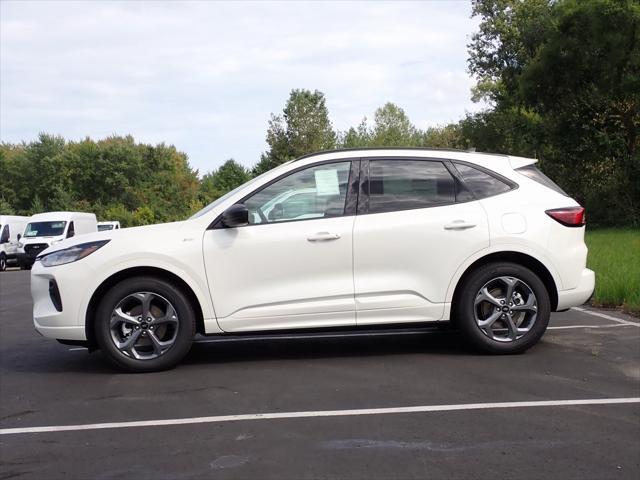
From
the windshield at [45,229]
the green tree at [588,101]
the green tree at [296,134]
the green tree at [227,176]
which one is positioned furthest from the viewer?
the green tree at [227,176]

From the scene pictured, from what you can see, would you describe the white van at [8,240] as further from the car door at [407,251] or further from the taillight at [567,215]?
the taillight at [567,215]

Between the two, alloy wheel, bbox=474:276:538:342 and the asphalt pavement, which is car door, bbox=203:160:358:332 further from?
alloy wheel, bbox=474:276:538:342

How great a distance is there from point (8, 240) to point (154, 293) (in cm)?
2831

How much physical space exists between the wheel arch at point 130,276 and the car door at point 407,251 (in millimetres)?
1334

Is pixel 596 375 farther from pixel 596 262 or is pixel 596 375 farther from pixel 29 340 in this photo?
pixel 596 262

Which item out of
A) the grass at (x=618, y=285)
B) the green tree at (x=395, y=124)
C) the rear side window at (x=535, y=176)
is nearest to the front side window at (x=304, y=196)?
the rear side window at (x=535, y=176)

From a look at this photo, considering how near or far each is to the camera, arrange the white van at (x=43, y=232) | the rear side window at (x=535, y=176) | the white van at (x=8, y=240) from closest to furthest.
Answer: the rear side window at (x=535, y=176), the white van at (x=43, y=232), the white van at (x=8, y=240)

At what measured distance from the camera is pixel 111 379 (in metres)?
6.20

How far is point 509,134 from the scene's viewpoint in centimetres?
4353

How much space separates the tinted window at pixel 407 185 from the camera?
659 cm

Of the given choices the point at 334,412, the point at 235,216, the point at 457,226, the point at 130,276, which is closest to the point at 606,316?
the point at 457,226

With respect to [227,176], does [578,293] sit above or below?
below

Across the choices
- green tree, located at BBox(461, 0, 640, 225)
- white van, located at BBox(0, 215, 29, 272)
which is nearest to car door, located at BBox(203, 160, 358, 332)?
green tree, located at BBox(461, 0, 640, 225)

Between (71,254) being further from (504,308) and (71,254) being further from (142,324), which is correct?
(504,308)
